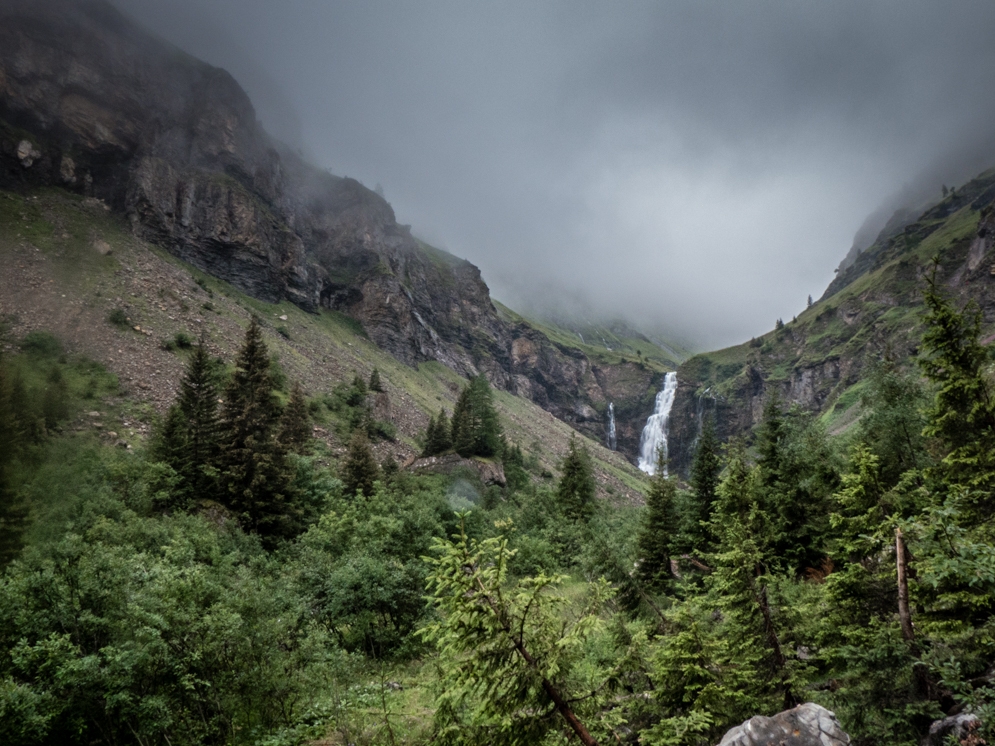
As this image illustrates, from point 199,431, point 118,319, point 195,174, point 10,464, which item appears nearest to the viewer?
point 10,464

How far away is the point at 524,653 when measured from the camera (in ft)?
14.7

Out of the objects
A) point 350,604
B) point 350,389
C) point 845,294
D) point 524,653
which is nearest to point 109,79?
point 350,389

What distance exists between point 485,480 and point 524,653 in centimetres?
3501

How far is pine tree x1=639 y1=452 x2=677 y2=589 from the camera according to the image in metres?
19.5

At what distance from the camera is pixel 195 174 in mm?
75500

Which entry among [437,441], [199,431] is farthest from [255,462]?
[437,441]

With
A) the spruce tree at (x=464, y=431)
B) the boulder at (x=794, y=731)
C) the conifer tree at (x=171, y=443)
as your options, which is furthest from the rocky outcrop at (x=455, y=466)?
the boulder at (x=794, y=731)

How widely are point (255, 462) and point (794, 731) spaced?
23.1 metres

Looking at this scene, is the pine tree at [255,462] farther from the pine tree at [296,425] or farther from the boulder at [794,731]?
the boulder at [794,731]

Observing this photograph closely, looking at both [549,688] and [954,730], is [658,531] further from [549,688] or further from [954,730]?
[549,688]

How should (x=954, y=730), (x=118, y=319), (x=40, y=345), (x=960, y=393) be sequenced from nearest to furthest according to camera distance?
1. (x=954, y=730)
2. (x=960, y=393)
3. (x=40, y=345)
4. (x=118, y=319)

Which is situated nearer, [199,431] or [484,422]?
[199,431]

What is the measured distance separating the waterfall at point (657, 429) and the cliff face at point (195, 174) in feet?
154

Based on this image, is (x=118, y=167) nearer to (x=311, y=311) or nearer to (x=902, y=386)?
(x=311, y=311)
